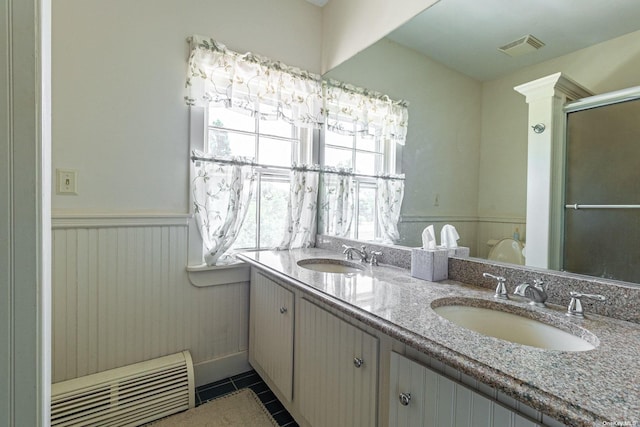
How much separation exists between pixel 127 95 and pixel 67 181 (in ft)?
1.70

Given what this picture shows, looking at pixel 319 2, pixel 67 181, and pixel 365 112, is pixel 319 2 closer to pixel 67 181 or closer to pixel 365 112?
pixel 365 112

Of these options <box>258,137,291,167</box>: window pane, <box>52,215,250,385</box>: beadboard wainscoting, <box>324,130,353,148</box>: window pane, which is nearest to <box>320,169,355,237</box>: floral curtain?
<box>324,130,353,148</box>: window pane

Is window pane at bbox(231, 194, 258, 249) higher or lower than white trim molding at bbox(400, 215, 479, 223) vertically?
lower

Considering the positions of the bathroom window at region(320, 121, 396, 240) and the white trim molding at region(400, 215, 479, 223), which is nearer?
the white trim molding at region(400, 215, 479, 223)

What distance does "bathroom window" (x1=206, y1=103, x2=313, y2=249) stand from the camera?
70.1 inches

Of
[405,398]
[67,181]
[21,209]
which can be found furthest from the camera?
[67,181]

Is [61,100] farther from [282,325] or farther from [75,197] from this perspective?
[282,325]

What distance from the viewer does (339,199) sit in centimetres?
Result: 202

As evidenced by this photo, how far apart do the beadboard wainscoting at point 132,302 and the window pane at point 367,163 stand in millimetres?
1080

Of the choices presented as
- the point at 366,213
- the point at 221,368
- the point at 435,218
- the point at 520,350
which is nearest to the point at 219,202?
the point at 366,213

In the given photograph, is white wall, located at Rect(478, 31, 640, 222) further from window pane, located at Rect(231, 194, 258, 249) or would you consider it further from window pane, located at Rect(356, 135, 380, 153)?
window pane, located at Rect(231, 194, 258, 249)

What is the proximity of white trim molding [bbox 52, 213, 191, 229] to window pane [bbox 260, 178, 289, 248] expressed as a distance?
0.47 m

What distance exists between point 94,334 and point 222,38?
5.82 feet

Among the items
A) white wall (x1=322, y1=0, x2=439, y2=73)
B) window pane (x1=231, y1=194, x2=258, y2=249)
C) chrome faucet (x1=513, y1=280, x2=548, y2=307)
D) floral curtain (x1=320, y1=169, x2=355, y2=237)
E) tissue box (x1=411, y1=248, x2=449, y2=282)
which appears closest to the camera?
chrome faucet (x1=513, y1=280, x2=548, y2=307)
